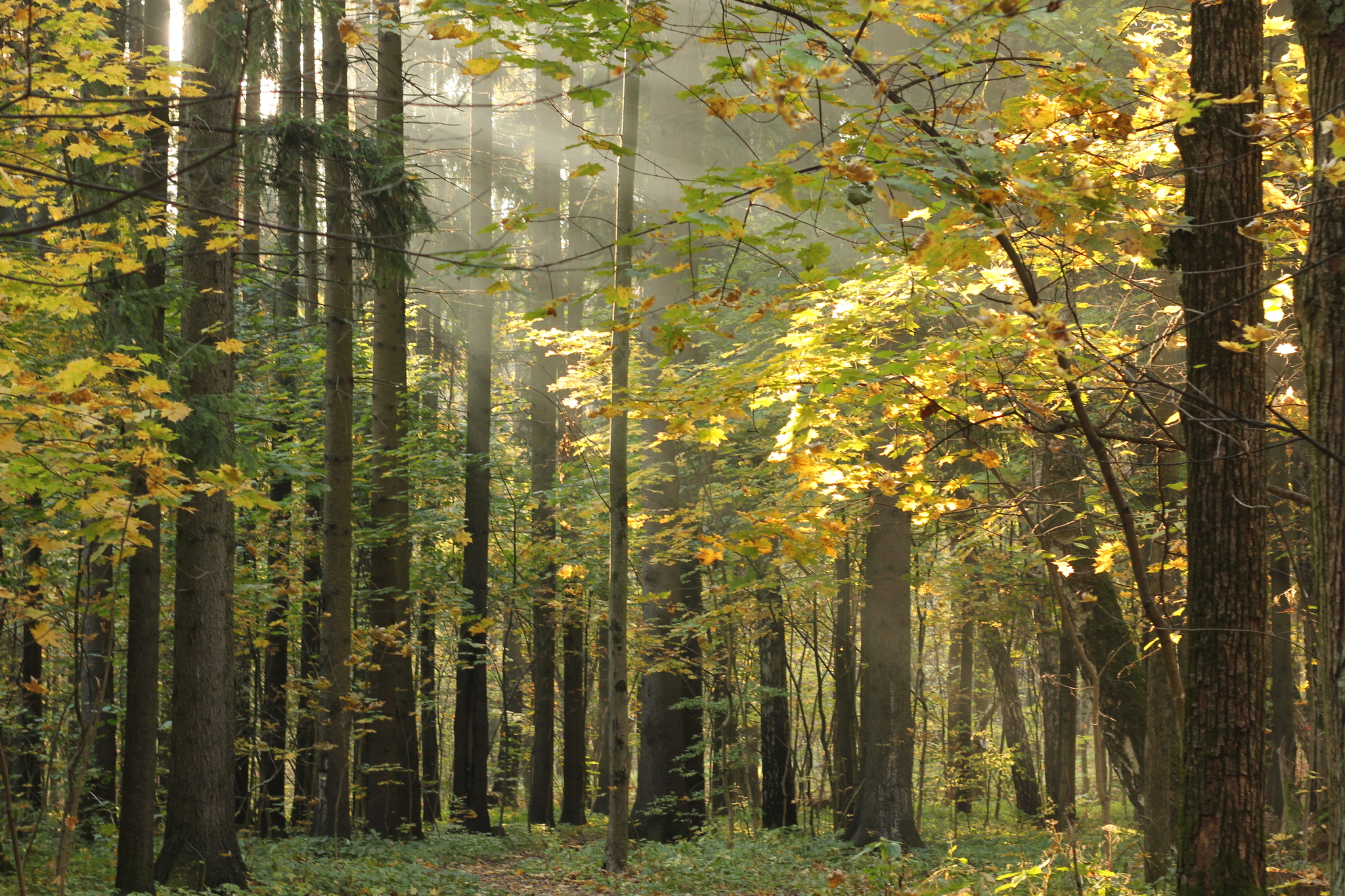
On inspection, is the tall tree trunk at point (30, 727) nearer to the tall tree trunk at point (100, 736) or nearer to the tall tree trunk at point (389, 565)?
the tall tree trunk at point (100, 736)

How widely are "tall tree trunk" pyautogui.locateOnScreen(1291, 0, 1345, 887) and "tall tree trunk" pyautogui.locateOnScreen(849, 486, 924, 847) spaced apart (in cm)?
706

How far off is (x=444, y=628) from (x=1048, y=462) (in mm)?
17894

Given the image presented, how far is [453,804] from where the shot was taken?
586 inches

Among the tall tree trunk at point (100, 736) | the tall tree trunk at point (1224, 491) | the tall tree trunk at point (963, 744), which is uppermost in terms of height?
the tall tree trunk at point (1224, 491)

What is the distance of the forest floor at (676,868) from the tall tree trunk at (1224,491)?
4.50ft

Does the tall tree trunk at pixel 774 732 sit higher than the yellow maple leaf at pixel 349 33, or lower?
lower

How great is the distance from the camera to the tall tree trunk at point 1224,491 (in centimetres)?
431

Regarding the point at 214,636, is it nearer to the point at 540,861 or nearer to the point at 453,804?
the point at 540,861

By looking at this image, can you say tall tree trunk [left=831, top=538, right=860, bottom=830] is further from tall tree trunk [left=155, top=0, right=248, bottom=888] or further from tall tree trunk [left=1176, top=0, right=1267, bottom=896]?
tall tree trunk [left=1176, top=0, right=1267, bottom=896]

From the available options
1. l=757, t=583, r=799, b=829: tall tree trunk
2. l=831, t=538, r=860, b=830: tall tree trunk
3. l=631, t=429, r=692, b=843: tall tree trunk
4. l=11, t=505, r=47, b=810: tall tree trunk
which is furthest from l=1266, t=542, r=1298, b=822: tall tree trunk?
l=11, t=505, r=47, b=810: tall tree trunk

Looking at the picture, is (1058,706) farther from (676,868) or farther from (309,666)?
(309,666)

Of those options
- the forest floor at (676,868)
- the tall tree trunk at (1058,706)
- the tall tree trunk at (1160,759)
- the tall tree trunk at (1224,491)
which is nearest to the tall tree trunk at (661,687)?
the forest floor at (676,868)

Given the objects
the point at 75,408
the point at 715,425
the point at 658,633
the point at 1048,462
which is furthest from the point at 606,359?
the point at 658,633

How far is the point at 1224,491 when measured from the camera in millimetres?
4449
